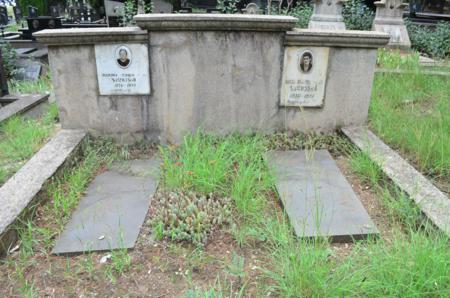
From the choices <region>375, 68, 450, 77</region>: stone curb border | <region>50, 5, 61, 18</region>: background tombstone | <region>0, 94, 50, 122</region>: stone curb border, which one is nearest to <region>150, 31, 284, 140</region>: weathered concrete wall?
<region>0, 94, 50, 122</region>: stone curb border

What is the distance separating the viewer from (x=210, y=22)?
3107mm

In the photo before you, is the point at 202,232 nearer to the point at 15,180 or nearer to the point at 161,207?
the point at 161,207

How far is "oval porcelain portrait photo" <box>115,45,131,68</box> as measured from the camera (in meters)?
3.15

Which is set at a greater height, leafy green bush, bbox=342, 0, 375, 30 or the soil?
leafy green bush, bbox=342, 0, 375, 30

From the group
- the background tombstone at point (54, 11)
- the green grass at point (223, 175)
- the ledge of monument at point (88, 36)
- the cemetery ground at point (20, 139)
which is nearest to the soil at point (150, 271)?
the green grass at point (223, 175)

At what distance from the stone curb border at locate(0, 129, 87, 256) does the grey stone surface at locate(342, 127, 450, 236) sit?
7.49ft

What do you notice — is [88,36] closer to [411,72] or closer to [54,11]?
[411,72]

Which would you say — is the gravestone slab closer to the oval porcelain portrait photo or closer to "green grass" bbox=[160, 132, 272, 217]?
the oval porcelain portrait photo

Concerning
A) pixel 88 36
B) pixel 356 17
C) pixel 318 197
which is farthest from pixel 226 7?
pixel 318 197

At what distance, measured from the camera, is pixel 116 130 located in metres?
3.39

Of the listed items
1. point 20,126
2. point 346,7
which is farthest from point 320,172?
point 346,7

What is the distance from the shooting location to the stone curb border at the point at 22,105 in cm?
425

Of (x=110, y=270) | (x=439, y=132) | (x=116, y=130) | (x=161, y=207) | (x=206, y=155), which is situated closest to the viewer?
(x=110, y=270)

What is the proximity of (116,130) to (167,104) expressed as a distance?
51cm
